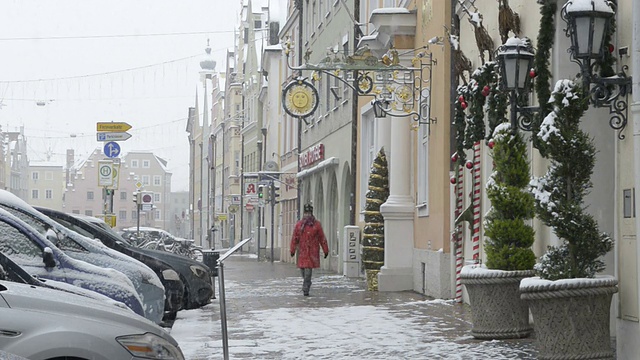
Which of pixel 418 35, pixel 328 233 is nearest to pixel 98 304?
pixel 418 35

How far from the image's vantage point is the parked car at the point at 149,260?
52.1ft

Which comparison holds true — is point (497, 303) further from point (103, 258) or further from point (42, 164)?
point (42, 164)

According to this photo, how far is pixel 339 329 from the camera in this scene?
1546 centimetres

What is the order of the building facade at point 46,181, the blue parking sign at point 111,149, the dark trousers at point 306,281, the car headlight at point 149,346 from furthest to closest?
the building facade at point 46,181 → the blue parking sign at point 111,149 → the dark trousers at point 306,281 → the car headlight at point 149,346

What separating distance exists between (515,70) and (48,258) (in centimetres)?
550

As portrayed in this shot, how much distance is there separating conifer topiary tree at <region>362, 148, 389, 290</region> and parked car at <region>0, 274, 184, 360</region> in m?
17.8

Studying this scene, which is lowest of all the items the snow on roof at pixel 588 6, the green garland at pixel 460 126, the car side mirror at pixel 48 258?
the car side mirror at pixel 48 258

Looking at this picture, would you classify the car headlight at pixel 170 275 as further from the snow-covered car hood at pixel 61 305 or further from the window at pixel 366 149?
the window at pixel 366 149

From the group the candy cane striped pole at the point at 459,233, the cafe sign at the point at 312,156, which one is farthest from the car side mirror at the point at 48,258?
the cafe sign at the point at 312,156

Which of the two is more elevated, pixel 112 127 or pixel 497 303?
pixel 112 127

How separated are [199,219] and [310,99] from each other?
86940mm

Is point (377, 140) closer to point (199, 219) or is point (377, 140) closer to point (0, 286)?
point (0, 286)

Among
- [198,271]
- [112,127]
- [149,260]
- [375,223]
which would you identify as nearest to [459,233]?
[198,271]

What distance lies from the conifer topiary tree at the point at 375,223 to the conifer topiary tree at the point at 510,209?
35.6 ft
